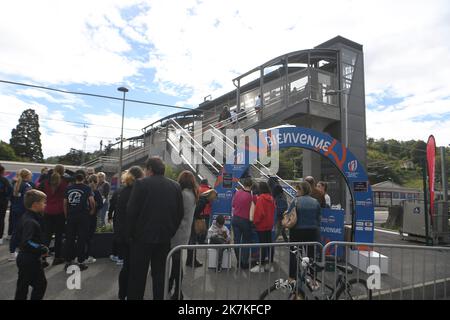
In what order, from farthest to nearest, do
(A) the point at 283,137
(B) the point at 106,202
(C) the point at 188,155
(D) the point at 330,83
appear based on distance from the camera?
(D) the point at 330,83 → (C) the point at 188,155 → (B) the point at 106,202 → (A) the point at 283,137

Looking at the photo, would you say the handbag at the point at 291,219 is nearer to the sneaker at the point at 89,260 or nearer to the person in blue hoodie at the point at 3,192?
the sneaker at the point at 89,260

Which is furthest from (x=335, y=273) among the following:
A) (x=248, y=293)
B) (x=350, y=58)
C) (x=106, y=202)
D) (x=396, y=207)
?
→ (x=350, y=58)

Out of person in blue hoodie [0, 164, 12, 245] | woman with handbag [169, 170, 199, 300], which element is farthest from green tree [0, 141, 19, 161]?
woman with handbag [169, 170, 199, 300]

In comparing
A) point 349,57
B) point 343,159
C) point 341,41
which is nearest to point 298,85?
point 341,41

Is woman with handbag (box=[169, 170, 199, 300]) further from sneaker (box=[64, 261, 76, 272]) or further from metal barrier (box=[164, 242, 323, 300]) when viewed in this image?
sneaker (box=[64, 261, 76, 272])

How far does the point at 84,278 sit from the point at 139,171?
2073 mm

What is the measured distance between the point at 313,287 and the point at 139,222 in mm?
2402

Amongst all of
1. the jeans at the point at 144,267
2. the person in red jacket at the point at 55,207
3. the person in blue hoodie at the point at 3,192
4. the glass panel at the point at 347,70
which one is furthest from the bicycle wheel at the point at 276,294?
the glass panel at the point at 347,70

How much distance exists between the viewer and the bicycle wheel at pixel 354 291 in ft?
13.7

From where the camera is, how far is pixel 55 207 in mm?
5809

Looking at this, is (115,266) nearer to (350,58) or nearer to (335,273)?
(335,273)

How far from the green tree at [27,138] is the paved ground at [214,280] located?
6478 cm

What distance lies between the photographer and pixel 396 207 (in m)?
15.6

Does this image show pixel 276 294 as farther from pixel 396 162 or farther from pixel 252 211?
pixel 396 162
